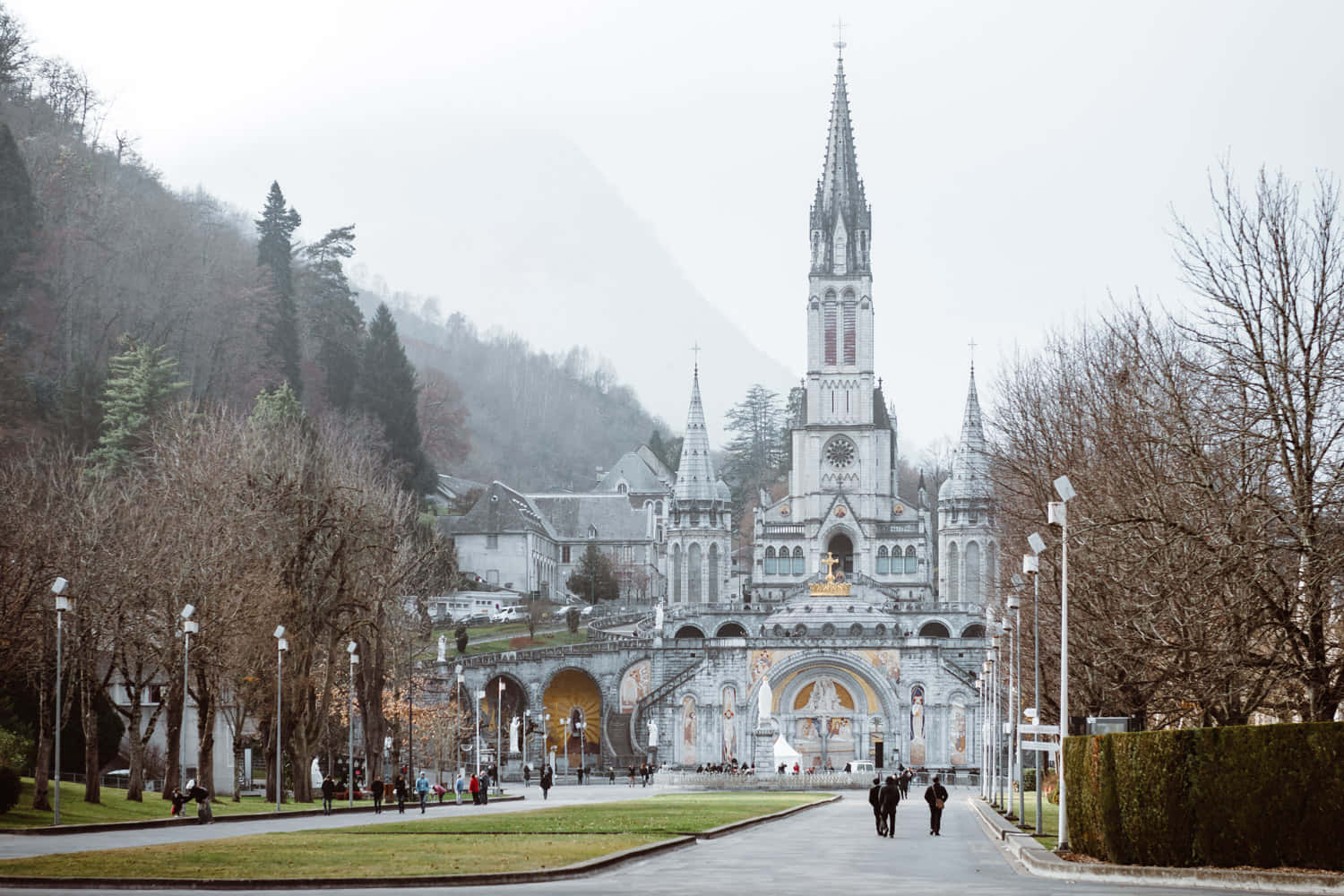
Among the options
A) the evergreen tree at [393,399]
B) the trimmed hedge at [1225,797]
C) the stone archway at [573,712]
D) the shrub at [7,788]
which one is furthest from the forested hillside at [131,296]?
the trimmed hedge at [1225,797]

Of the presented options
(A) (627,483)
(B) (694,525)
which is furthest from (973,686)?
Answer: (A) (627,483)

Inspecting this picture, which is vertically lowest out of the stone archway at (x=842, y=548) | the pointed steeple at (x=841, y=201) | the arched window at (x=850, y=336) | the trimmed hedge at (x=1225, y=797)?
the trimmed hedge at (x=1225, y=797)

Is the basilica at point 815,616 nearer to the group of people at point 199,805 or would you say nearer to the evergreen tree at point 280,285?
the evergreen tree at point 280,285

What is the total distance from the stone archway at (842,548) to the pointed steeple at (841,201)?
67.6ft

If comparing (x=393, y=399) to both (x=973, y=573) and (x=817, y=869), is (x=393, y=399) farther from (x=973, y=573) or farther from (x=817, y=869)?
(x=817, y=869)

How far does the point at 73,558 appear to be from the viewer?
4744 cm

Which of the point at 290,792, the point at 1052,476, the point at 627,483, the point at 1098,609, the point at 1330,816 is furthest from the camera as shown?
the point at 627,483

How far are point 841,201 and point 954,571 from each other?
3070 cm

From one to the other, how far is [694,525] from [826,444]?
12.0 metres

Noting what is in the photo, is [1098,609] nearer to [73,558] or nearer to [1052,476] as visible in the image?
[1052,476]

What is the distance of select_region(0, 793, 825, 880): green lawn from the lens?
960 inches

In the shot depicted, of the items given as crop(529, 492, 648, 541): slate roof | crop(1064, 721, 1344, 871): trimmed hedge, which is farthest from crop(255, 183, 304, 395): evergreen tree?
crop(1064, 721, 1344, 871): trimmed hedge

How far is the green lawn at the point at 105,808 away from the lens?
125 ft

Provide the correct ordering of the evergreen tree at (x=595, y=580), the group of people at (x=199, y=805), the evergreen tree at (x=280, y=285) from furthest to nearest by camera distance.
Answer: the evergreen tree at (x=595, y=580), the evergreen tree at (x=280, y=285), the group of people at (x=199, y=805)
